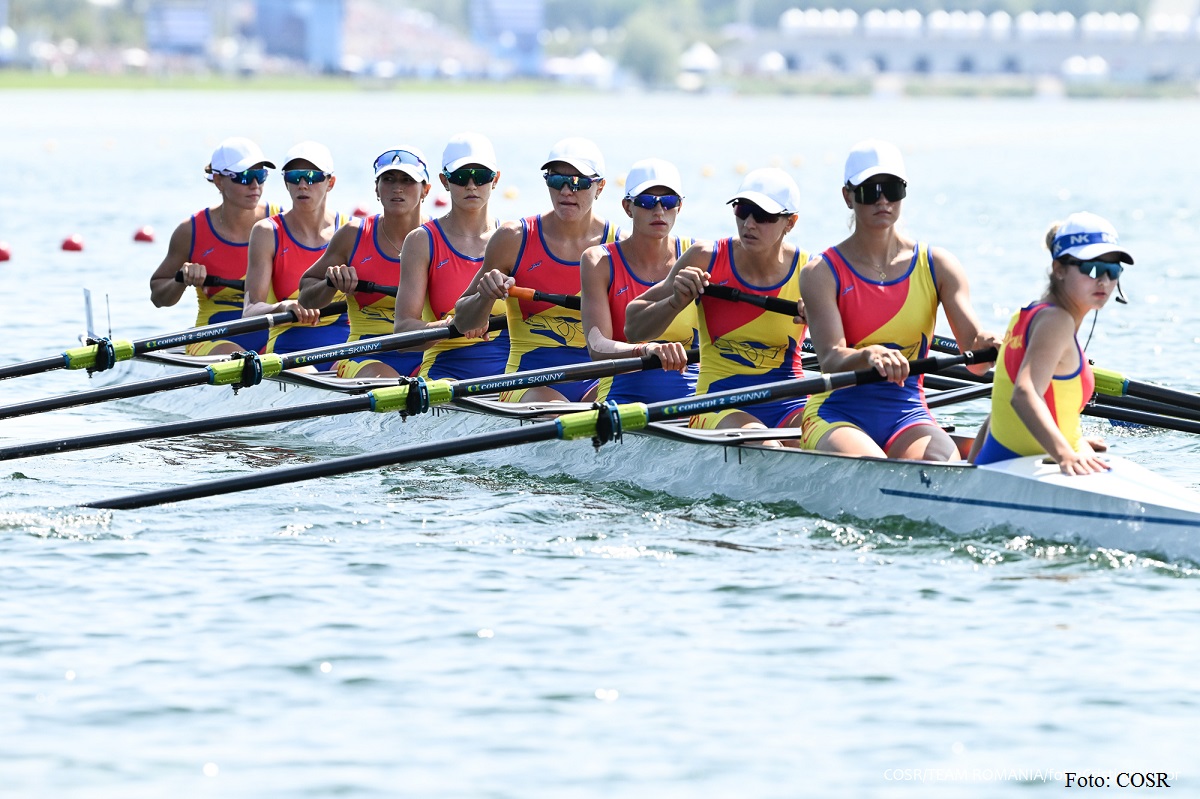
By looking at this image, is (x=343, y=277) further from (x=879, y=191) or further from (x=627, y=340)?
(x=879, y=191)

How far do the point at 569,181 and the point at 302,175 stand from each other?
8.71 ft

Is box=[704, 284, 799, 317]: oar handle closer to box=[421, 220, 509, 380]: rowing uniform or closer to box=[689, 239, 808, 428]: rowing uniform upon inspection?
box=[689, 239, 808, 428]: rowing uniform

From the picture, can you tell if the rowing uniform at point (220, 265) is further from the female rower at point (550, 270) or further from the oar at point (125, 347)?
the female rower at point (550, 270)

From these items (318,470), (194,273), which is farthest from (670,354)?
→ (194,273)

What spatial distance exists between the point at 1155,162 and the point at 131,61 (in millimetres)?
109457

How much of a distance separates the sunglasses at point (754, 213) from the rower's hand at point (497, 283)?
1.78 m

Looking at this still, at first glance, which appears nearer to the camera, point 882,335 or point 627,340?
point 882,335

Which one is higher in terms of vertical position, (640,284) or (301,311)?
(640,284)

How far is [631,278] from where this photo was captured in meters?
9.62

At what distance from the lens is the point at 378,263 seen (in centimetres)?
1166

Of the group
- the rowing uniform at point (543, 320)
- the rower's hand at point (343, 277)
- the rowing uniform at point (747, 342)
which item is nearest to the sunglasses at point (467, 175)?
the rowing uniform at point (543, 320)

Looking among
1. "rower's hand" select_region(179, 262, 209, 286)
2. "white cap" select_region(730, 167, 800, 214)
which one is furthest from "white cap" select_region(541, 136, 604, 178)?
"rower's hand" select_region(179, 262, 209, 286)

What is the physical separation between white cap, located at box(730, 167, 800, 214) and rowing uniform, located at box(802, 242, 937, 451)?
1.22 feet

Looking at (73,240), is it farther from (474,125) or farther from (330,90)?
(330,90)
